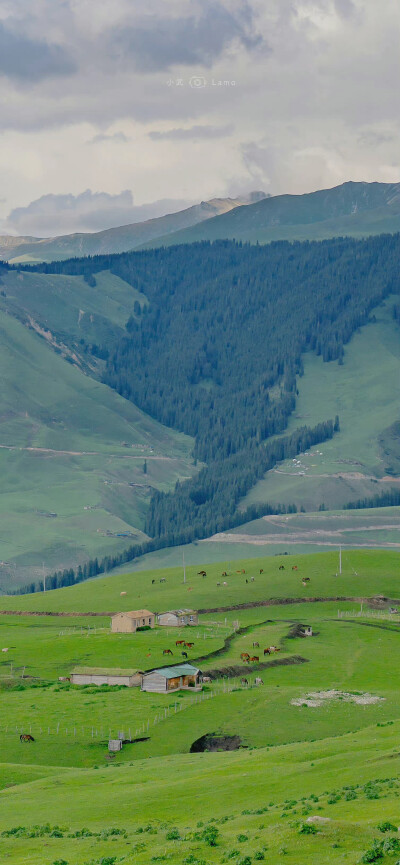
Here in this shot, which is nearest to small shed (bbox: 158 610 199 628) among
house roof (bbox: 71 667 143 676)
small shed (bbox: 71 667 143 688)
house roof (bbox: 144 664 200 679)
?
house roof (bbox: 71 667 143 676)

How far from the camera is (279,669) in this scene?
13750cm

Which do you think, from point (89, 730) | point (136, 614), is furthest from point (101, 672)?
point (136, 614)

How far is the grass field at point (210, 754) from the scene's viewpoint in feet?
188

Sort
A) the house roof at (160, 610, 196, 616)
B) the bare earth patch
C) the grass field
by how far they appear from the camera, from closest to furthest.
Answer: the grass field → the bare earth patch → the house roof at (160, 610, 196, 616)

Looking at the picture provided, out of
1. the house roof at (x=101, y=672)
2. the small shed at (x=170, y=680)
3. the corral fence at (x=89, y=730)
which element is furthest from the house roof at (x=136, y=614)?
the corral fence at (x=89, y=730)

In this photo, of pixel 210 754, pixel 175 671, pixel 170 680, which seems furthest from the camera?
pixel 175 671

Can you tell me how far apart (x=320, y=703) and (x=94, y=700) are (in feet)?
66.3

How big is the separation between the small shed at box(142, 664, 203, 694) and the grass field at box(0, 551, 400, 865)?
66.5 inches

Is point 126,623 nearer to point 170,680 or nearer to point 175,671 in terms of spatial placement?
point 175,671

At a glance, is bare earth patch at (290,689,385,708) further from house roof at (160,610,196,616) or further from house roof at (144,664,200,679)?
house roof at (160,610,196,616)

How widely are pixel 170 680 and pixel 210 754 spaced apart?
29.2 meters

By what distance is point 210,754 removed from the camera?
9456 centimetres

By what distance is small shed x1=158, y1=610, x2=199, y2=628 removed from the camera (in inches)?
6875

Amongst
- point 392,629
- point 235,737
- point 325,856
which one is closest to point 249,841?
point 325,856
